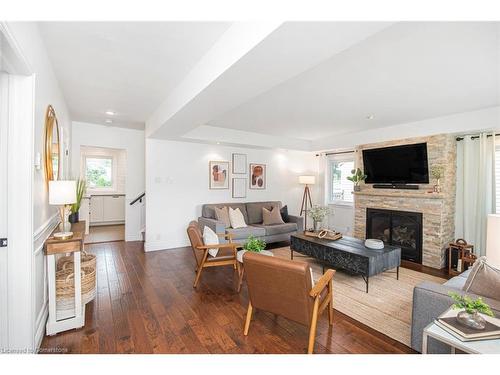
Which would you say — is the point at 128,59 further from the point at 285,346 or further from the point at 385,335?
the point at 385,335

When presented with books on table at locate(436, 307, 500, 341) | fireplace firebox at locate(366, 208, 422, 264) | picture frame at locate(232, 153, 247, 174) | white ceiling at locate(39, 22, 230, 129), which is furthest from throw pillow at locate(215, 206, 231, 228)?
books on table at locate(436, 307, 500, 341)

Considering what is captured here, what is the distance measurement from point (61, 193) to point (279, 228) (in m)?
3.90

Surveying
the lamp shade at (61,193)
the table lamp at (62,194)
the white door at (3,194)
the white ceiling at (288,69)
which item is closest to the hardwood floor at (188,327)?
the white door at (3,194)

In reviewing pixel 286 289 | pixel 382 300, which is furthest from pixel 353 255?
pixel 286 289

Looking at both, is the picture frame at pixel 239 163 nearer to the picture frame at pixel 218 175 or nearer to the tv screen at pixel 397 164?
the picture frame at pixel 218 175

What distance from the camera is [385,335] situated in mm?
2143

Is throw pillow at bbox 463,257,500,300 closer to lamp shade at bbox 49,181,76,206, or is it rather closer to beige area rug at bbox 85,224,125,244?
lamp shade at bbox 49,181,76,206

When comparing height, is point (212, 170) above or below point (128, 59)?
below

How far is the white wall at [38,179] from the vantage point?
→ 163cm

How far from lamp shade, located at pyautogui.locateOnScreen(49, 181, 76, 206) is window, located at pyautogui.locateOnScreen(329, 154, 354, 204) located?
5619 mm

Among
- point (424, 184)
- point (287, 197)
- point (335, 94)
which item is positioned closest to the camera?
point (335, 94)

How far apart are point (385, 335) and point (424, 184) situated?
3.09 metres

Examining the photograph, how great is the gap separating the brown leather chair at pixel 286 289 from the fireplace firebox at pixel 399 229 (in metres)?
3.15

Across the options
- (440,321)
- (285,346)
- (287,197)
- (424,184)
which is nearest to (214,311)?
(285,346)
